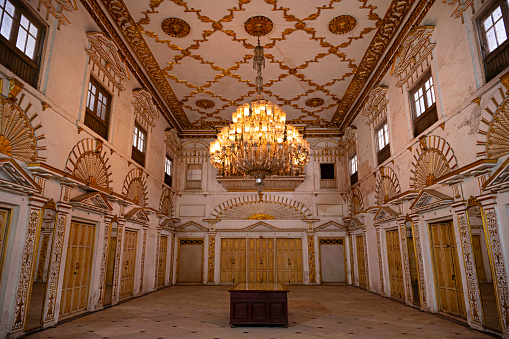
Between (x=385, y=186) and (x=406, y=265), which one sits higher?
(x=385, y=186)

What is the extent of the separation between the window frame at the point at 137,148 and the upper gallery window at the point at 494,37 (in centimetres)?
804

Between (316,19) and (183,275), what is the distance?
33.2 ft

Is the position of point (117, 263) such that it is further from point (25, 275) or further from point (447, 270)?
point (447, 270)

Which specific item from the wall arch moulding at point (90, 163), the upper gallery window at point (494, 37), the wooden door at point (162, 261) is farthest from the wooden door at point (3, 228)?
the upper gallery window at point (494, 37)

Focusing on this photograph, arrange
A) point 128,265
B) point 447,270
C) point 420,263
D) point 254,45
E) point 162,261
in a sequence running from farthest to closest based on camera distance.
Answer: point 162,261
point 128,265
point 254,45
point 420,263
point 447,270

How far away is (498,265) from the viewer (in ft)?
15.8

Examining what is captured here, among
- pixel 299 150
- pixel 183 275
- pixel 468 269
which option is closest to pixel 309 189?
pixel 183 275

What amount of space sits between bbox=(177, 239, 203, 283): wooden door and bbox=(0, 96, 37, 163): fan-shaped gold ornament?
855cm

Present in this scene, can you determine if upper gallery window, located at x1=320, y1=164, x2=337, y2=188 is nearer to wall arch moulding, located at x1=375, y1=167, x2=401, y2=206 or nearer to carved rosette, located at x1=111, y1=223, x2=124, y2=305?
wall arch moulding, located at x1=375, y1=167, x2=401, y2=206

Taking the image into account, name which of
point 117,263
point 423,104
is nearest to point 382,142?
point 423,104

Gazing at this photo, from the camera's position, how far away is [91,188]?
6621mm

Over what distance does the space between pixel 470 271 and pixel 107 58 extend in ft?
27.4

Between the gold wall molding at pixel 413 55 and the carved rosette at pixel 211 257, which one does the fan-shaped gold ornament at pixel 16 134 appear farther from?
the carved rosette at pixel 211 257

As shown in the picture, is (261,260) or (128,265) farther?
(261,260)
